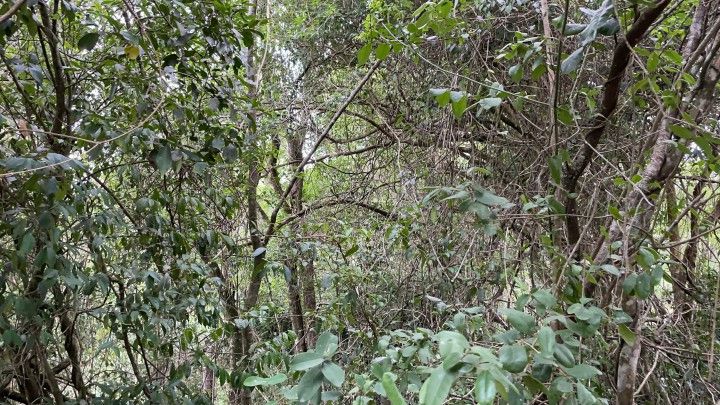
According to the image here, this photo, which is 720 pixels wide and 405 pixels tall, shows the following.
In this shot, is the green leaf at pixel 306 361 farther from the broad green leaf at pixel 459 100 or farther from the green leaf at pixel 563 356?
the broad green leaf at pixel 459 100

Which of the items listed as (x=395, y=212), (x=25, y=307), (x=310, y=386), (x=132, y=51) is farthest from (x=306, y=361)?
(x=395, y=212)

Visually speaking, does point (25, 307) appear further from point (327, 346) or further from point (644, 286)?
point (644, 286)

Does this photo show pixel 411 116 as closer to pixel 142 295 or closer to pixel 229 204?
pixel 229 204

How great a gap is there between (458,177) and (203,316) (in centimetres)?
128

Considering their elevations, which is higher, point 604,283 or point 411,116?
point 411,116

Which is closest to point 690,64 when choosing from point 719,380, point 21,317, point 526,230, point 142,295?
point 526,230

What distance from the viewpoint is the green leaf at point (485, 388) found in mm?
594

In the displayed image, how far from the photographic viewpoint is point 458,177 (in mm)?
2482

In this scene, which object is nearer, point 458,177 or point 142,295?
point 142,295

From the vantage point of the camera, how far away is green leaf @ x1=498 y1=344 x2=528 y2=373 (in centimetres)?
73

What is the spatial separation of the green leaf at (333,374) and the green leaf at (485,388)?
0.18 metres

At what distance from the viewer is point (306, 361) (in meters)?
0.73

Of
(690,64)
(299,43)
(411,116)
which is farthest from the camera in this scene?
(299,43)

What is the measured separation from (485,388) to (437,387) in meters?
0.05
